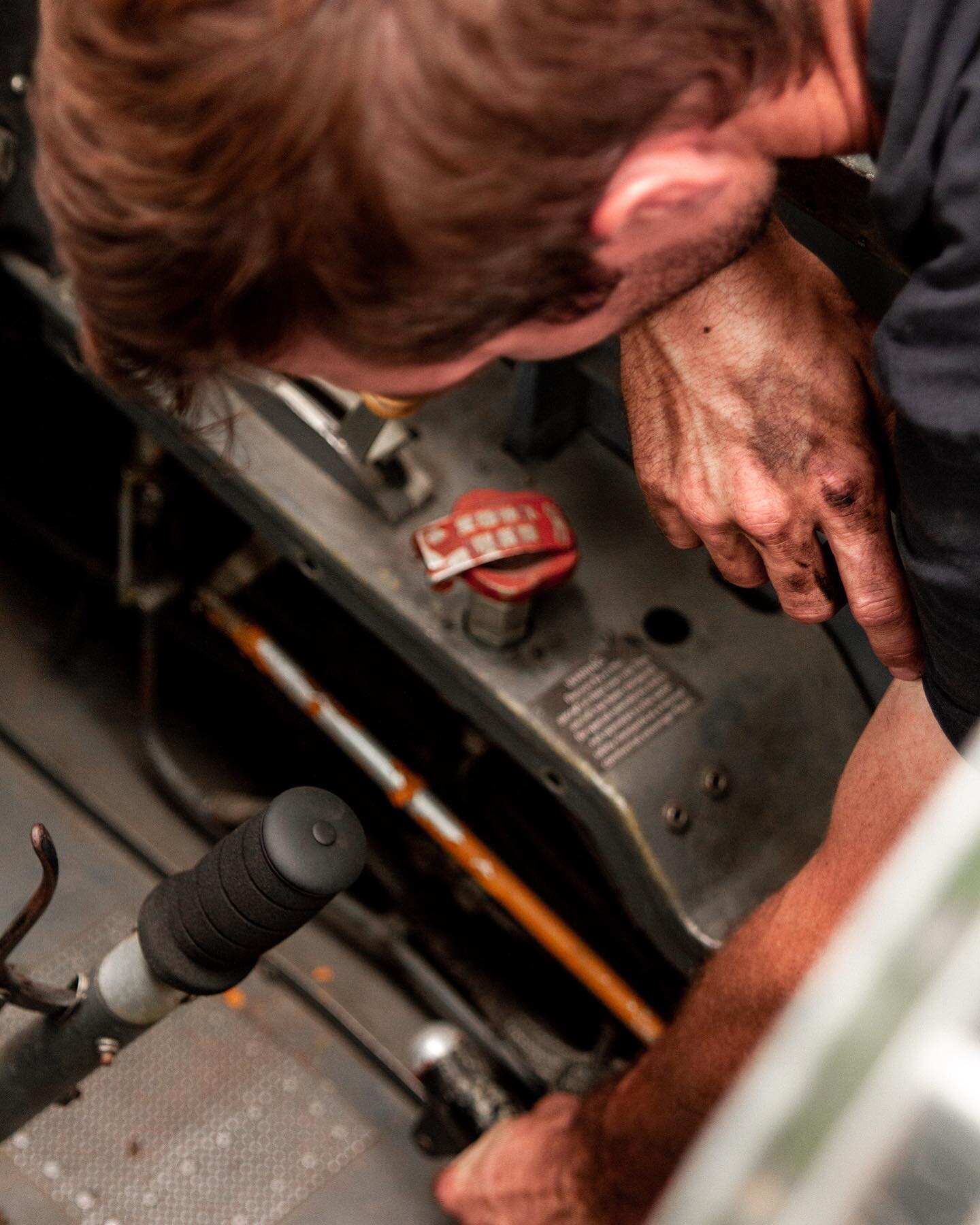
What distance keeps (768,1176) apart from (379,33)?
531 millimetres

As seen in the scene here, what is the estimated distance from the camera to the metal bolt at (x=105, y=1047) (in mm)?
880

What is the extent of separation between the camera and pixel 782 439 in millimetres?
938

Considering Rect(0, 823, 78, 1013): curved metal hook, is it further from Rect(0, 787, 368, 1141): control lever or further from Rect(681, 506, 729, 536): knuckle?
Rect(681, 506, 729, 536): knuckle

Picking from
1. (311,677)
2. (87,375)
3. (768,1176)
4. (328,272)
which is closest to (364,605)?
(311,677)

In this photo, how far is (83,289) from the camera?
78cm

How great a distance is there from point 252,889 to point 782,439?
47 centimetres

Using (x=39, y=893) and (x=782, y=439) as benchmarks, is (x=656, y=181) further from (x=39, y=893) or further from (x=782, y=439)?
(x=39, y=893)

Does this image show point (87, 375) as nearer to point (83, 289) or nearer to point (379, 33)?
point (83, 289)

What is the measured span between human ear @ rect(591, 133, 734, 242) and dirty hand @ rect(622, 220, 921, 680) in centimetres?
24

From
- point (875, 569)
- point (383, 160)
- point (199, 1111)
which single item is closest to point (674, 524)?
point (875, 569)

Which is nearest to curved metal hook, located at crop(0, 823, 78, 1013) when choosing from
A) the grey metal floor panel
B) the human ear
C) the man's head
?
the man's head

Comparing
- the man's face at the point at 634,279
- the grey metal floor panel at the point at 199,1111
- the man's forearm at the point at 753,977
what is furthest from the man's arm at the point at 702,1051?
the man's face at the point at 634,279

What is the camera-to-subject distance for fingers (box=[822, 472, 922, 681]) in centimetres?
91

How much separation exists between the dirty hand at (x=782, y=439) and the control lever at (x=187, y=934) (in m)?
0.36
